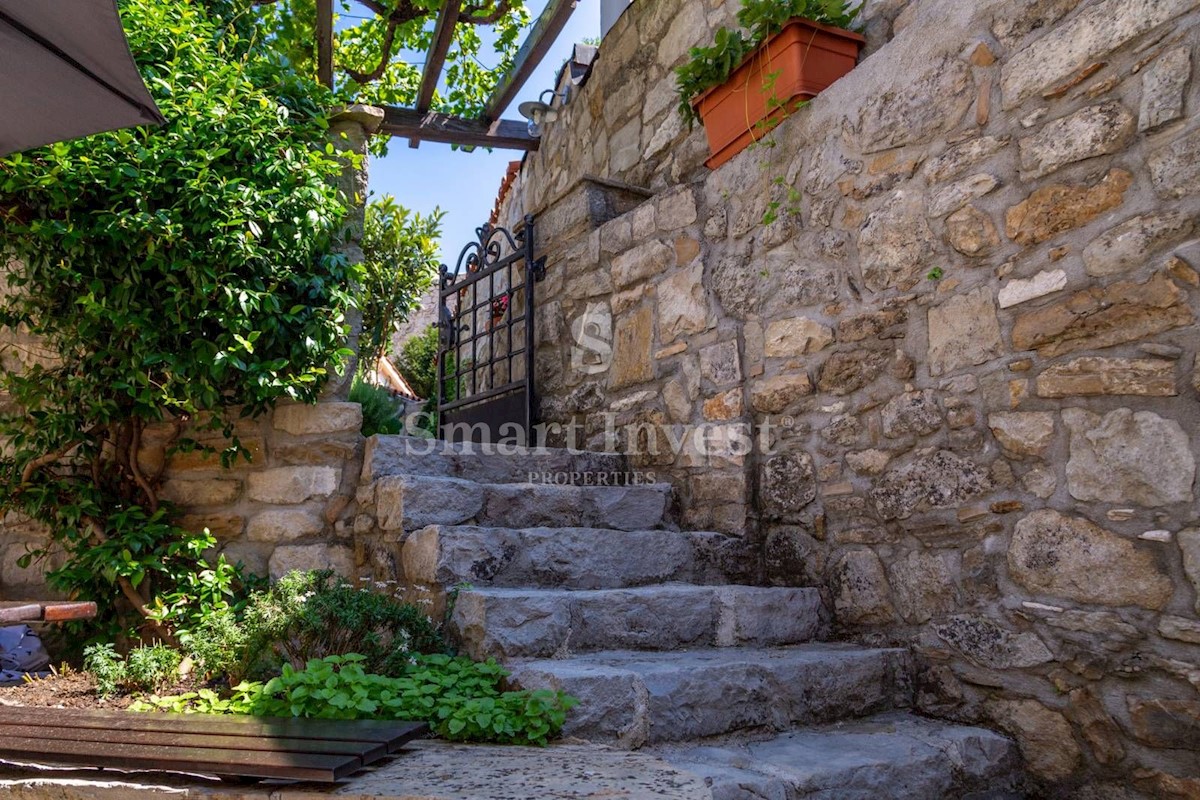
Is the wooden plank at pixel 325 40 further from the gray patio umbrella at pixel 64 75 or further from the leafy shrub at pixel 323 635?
the leafy shrub at pixel 323 635

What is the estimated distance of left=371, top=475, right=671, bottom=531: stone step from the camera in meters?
2.99

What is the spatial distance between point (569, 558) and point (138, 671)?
4.57ft

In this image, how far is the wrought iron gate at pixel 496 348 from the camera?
4.55 meters

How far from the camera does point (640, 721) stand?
2156 mm

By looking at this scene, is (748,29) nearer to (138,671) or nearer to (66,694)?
(138,671)

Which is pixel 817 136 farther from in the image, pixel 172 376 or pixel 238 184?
pixel 172 376

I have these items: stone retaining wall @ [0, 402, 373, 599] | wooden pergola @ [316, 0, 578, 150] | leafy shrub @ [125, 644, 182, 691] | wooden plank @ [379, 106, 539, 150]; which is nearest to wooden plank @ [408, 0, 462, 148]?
wooden pergola @ [316, 0, 578, 150]

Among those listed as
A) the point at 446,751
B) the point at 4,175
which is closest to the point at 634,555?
the point at 446,751

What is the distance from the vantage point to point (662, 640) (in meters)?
2.67

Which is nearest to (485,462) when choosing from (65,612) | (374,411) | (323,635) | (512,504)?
(512,504)

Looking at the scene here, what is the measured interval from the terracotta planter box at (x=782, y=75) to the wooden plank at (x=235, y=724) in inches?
97.8

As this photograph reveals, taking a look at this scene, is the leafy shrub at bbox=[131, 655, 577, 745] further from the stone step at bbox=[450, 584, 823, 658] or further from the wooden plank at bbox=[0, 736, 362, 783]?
the wooden plank at bbox=[0, 736, 362, 783]

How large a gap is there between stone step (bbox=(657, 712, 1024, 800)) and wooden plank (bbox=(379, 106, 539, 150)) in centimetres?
505

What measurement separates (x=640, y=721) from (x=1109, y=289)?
157cm
